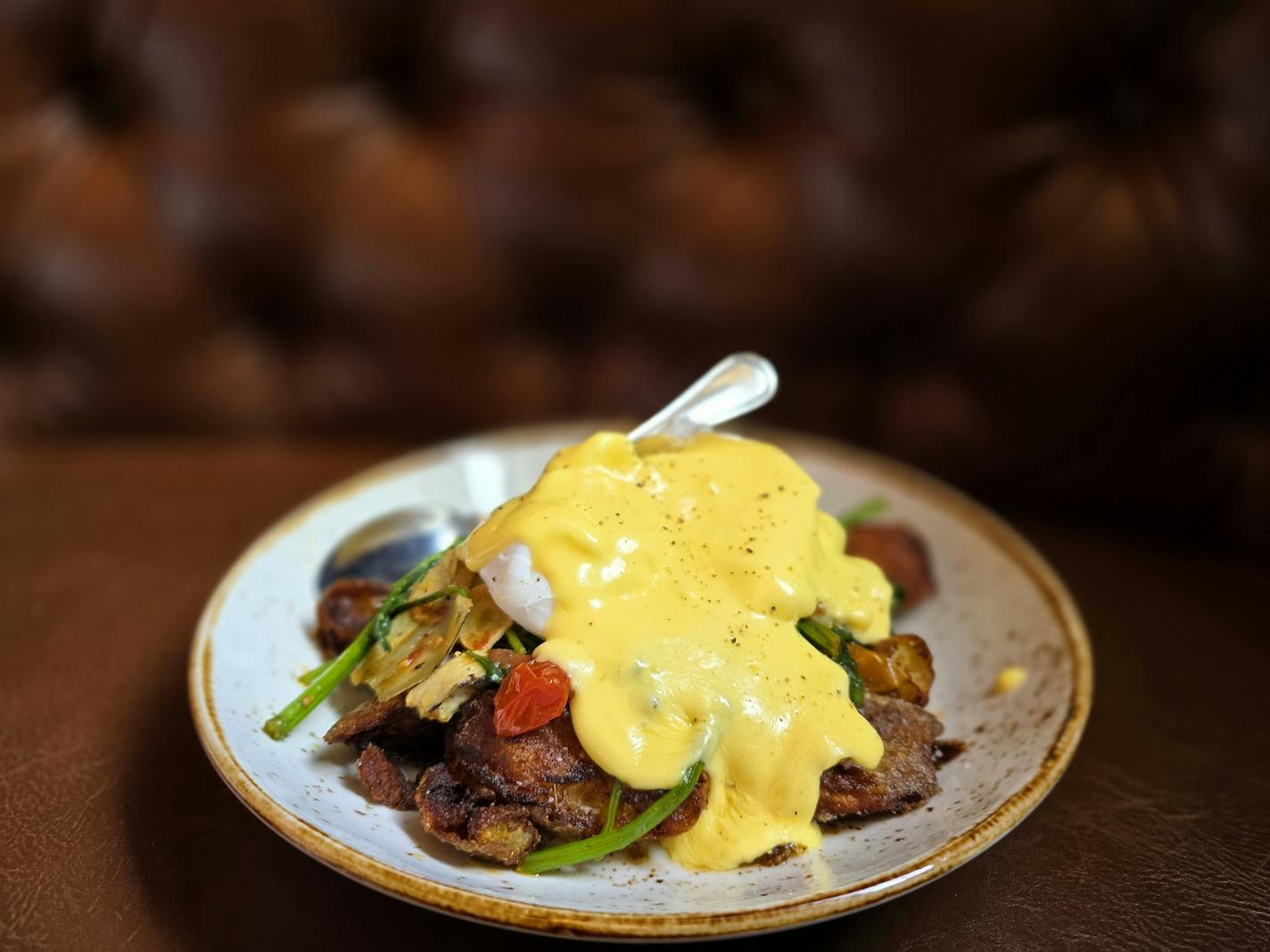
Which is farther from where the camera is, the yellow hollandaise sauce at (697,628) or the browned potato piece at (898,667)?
the browned potato piece at (898,667)

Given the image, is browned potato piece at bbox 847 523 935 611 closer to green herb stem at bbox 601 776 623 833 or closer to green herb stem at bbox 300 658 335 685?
green herb stem at bbox 601 776 623 833

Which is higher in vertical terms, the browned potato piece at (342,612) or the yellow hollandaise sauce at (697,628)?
the yellow hollandaise sauce at (697,628)

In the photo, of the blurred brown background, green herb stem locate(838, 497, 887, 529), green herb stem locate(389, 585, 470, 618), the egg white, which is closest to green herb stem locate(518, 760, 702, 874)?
the egg white

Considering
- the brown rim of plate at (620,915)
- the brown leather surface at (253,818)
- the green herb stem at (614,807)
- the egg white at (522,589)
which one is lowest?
the brown leather surface at (253,818)

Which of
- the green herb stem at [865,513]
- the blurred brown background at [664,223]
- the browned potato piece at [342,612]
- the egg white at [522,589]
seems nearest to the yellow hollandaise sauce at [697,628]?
the egg white at [522,589]

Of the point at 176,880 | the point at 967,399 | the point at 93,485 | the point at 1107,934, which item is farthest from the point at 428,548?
the point at 967,399

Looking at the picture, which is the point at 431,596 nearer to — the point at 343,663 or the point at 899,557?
the point at 343,663

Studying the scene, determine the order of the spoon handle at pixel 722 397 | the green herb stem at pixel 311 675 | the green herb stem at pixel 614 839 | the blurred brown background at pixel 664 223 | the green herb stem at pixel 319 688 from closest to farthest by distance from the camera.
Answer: the green herb stem at pixel 614 839 → the green herb stem at pixel 319 688 → the green herb stem at pixel 311 675 → the spoon handle at pixel 722 397 → the blurred brown background at pixel 664 223

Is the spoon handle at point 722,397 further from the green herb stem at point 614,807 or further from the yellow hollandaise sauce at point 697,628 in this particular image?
the green herb stem at point 614,807
